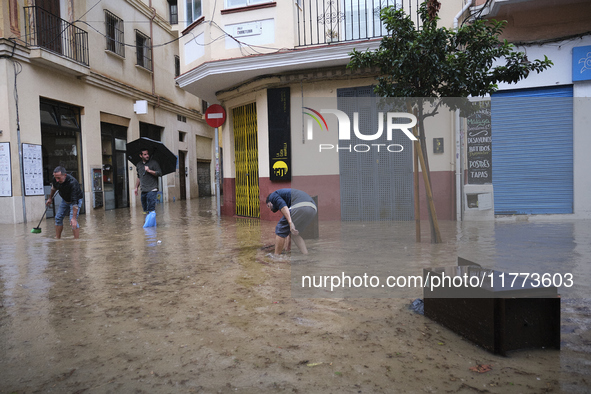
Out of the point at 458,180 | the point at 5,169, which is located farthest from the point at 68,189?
the point at 458,180

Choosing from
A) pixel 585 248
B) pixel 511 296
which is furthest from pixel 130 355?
pixel 585 248

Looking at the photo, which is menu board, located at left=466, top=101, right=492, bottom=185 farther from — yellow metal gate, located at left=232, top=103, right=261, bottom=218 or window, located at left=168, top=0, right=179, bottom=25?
window, located at left=168, top=0, right=179, bottom=25

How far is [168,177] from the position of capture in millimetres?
20672

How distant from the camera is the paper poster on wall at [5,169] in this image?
1155 centimetres

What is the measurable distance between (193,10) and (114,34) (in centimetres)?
631

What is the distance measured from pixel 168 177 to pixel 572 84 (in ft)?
54.9

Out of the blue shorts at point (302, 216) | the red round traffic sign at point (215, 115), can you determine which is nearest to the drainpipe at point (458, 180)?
the blue shorts at point (302, 216)

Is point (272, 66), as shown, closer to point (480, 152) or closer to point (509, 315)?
point (480, 152)

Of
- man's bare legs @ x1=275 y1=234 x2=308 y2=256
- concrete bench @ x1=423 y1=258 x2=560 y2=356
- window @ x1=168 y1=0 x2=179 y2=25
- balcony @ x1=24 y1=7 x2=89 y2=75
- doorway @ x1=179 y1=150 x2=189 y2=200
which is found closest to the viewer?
concrete bench @ x1=423 y1=258 x2=560 y2=356

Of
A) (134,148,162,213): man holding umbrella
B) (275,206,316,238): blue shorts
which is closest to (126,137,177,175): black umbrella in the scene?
(134,148,162,213): man holding umbrella

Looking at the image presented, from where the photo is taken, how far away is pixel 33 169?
12.3 m

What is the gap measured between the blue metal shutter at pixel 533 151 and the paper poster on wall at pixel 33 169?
479 inches

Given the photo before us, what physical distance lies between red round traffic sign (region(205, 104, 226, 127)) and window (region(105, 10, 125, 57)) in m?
6.58

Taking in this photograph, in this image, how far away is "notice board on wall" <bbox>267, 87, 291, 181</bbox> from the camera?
10.8m
